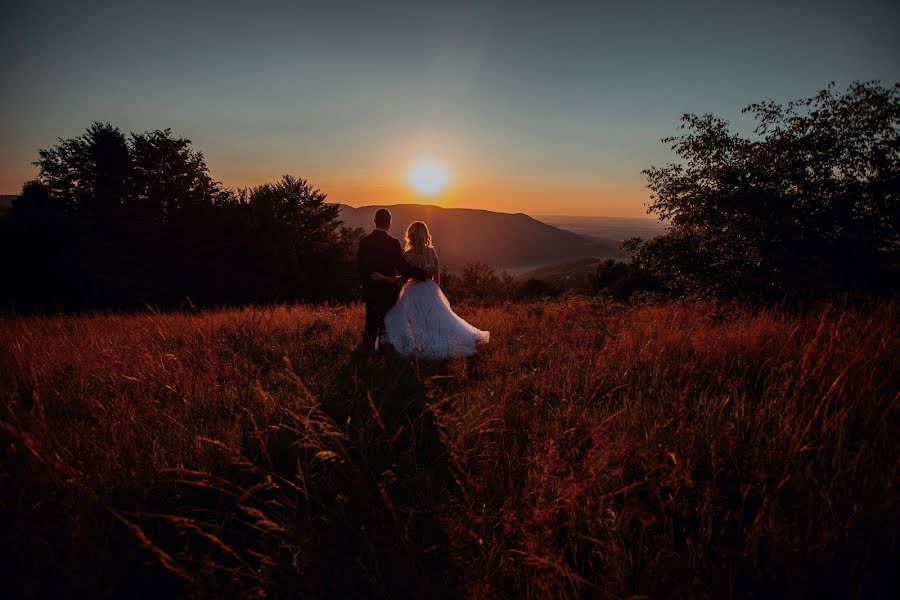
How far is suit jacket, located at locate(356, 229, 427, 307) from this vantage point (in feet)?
18.9

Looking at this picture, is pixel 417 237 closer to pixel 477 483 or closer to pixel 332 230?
pixel 477 483

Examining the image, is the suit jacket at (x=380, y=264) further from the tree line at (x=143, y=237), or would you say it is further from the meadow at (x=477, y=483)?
the tree line at (x=143, y=237)

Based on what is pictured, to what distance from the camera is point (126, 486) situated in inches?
81.1

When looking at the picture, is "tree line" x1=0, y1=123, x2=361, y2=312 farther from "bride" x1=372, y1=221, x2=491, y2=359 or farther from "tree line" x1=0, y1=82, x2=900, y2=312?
"bride" x1=372, y1=221, x2=491, y2=359

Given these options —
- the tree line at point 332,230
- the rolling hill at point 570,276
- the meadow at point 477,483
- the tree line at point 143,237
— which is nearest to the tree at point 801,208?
the tree line at point 332,230

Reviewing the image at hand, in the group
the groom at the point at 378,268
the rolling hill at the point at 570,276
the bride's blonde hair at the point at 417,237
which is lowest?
the rolling hill at the point at 570,276

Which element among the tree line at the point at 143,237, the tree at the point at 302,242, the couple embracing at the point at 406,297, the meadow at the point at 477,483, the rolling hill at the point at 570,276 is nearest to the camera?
the meadow at the point at 477,483

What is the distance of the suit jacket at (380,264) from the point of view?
577 centimetres

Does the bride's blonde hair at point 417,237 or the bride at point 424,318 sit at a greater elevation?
the bride's blonde hair at point 417,237

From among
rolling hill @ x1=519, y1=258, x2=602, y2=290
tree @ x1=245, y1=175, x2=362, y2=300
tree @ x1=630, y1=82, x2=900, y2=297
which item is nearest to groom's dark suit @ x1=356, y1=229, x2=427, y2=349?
tree @ x1=630, y1=82, x2=900, y2=297

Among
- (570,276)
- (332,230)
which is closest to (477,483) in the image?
(332,230)

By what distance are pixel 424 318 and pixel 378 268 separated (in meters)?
1.16

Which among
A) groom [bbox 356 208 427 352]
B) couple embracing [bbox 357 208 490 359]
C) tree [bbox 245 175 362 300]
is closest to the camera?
couple embracing [bbox 357 208 490 359]

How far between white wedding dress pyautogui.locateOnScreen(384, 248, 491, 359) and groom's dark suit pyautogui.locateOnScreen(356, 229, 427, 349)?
0.15 meters
